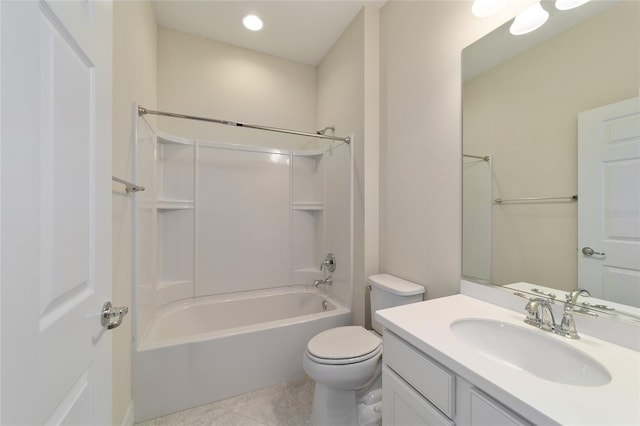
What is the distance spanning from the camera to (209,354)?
62.7 inches

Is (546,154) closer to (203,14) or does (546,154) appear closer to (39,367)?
(39,367)

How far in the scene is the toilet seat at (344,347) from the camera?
1.30 m

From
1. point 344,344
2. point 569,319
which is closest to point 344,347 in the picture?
point 344,344

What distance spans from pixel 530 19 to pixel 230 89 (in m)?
2.28

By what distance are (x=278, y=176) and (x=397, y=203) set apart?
1.35m

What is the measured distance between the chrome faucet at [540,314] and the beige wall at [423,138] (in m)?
0.39

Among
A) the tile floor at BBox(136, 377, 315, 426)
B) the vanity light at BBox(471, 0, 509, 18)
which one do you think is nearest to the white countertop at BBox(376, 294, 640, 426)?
the tile floor at BBox(136, 377, 315, 426)

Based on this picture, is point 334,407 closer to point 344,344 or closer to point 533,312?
point 344,344

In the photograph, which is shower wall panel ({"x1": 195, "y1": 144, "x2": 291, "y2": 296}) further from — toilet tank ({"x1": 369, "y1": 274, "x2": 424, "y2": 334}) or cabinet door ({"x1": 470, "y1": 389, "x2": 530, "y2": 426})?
cabinet door ({"x1": 470, "y1": 389, "x2": 530, "y2": 426})

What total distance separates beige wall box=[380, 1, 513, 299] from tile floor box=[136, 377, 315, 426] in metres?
1.04

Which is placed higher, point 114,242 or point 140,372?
point 114,242

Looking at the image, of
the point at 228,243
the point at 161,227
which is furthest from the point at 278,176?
the point at 161,227

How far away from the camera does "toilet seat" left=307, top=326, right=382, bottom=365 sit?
1297 mm

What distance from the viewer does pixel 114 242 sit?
122cm
